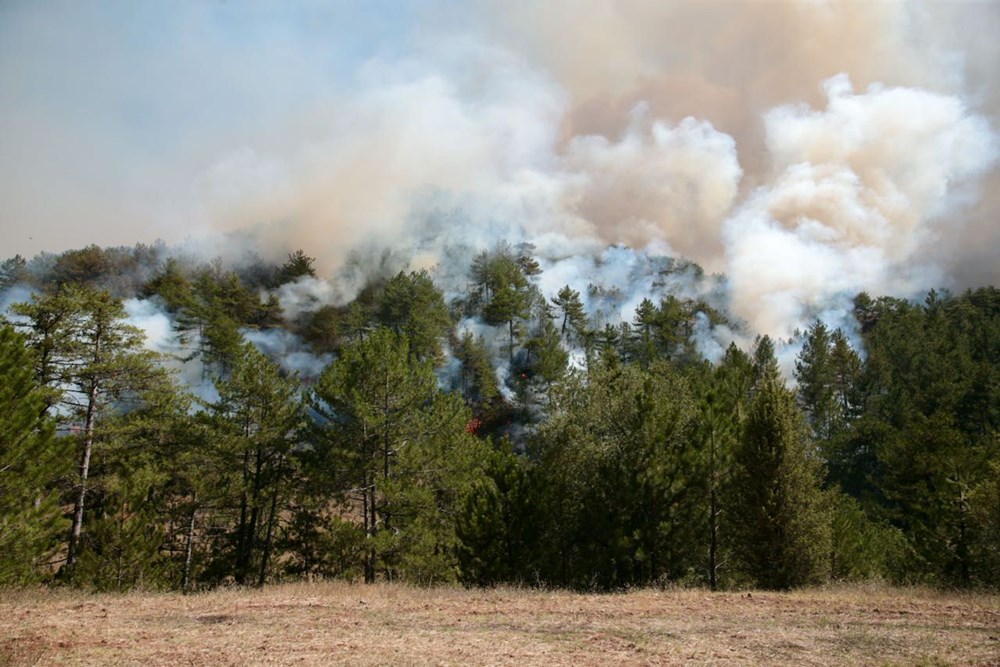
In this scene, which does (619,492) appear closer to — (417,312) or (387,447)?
(387,447)

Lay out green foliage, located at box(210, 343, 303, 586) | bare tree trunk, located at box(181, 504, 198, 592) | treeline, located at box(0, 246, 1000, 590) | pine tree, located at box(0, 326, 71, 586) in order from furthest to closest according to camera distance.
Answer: bare tree trunk, located at box(181, 504, 198, 592) < green foliage, located at box(210, 343, 303, 586) < treeline, located at box(0, 246, 1000, 590) < pine tree, located at box(0, 326, 71, 586)

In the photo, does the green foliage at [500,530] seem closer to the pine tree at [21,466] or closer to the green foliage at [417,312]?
the pine tree at [21,466]

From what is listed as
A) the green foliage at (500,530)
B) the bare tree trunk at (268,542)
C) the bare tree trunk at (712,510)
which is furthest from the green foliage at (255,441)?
the bare tree trunk at (712,510)

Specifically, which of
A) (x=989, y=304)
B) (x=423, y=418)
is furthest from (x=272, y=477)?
(x=989, y=304)

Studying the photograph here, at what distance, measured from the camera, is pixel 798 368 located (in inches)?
2704

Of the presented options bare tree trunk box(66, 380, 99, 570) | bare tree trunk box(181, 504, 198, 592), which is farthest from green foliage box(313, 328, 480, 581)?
bare tree trunk box(66, 380, 99, 570)

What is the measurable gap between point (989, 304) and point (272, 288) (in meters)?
107

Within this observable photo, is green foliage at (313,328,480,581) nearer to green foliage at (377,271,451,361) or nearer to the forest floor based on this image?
the forest floor

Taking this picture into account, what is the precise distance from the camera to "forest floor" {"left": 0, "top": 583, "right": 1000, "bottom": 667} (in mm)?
9898

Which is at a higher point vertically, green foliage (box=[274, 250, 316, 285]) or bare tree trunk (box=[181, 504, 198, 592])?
green foliage (box=[274, 250, 316, 285])

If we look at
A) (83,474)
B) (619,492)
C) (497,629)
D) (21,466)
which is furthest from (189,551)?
(497,629)

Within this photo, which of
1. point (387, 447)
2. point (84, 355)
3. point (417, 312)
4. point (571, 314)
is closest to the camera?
point (84, 355)

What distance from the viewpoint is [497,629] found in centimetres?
1252

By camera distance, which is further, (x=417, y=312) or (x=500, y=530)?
(x=417, y=312)
